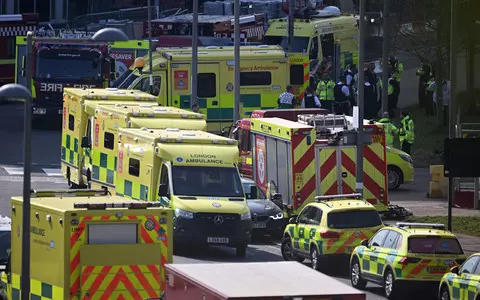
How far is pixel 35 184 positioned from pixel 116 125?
6.08m

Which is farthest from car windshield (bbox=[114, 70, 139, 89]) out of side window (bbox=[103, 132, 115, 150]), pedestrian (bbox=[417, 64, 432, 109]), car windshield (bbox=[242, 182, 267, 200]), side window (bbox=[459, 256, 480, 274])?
side window (bbox=[459, 256, 480, 274])

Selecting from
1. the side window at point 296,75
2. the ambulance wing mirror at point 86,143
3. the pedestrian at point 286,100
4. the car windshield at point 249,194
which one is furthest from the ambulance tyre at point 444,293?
the side window at point 296,75

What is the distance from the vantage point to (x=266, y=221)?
31000 millimetres

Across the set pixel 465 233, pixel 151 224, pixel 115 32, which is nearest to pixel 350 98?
pixel 465 233

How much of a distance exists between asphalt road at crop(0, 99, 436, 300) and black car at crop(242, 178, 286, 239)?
0.32m

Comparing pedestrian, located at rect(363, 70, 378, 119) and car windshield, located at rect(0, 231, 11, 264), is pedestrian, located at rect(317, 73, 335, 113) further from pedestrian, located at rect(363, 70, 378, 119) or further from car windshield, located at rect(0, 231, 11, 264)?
car windshield, located at rect(0, 231, 11, 264)

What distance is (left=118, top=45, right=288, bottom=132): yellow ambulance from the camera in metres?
44.8

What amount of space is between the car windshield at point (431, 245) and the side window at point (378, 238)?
1.00m

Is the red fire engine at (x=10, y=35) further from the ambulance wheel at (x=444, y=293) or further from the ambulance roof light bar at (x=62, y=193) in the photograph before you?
the ambulance roof light bar at (x=62, y=193)

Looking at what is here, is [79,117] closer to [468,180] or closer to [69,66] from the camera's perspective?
[468,180]

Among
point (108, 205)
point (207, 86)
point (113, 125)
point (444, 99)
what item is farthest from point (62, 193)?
point (444, 99)

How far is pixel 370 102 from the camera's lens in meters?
48.1

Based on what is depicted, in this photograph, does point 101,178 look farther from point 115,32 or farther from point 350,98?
point 350,98

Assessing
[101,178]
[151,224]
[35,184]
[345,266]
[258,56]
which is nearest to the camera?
[151,224]
